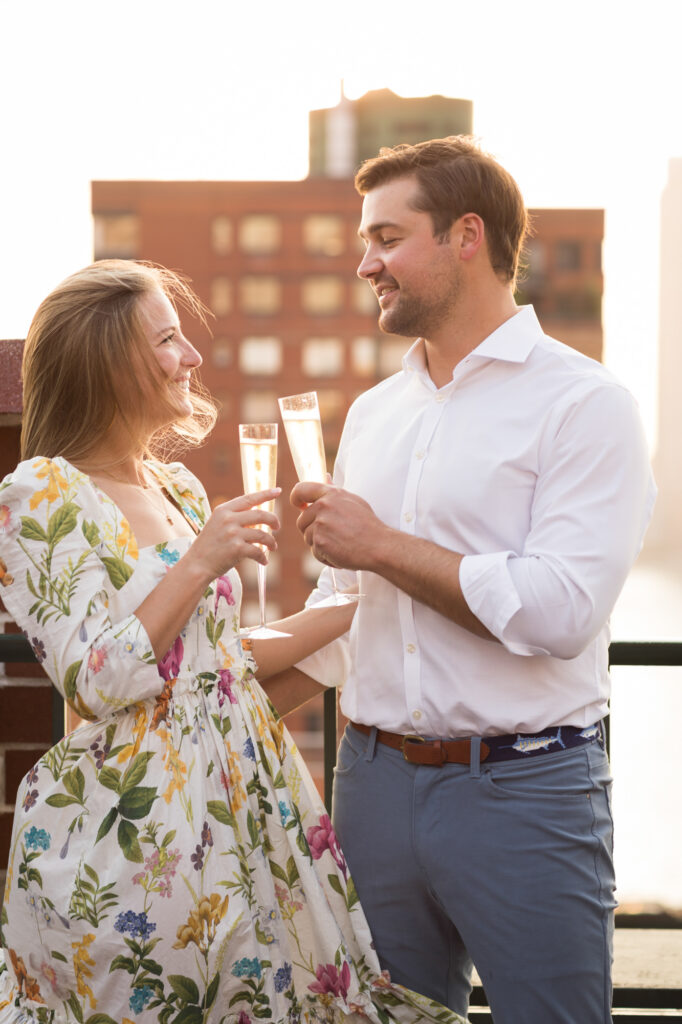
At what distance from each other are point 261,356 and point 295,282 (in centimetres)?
597

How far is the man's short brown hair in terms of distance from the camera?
207 cm

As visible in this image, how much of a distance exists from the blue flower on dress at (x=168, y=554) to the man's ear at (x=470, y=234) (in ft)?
2.49

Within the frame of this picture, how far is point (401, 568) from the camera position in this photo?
72.4 inches

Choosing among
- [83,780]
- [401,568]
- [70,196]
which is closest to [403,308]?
[401,568]

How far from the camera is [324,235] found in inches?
3014

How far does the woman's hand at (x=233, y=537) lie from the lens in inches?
69.2

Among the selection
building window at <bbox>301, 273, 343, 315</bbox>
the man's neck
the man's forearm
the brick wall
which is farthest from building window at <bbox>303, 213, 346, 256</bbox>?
the man's forearm

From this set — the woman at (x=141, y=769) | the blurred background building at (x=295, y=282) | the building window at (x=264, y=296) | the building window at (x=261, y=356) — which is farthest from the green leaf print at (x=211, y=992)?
the building window at (x=264, y=296)

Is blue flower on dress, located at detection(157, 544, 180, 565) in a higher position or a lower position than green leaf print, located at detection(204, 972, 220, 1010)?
higher

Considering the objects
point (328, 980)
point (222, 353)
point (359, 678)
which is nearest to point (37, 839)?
point (328, 980)

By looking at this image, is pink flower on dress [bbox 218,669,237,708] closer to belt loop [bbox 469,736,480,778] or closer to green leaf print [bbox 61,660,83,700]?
green leaf print [bbox 61,660,83,700]

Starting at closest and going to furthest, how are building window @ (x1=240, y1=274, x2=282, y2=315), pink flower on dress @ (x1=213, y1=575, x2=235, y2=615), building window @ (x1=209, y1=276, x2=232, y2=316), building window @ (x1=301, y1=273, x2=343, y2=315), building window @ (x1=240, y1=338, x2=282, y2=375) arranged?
pink flower on dress @ (x1=213, y1=575, x2=235, y2=615), building window @ (x1=240, y1=338, x2=282, y2=375), building window @ (x1=301, y1=273, x2=343, y2=315), building window @ (x1=209, y1=276, x2=232, y2=316), building window @ (x1=240, y1=274, x2=282, y2=315)

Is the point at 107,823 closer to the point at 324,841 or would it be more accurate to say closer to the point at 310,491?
the point at 324,841

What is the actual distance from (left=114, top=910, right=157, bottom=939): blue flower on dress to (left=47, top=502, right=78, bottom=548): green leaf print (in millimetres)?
575
